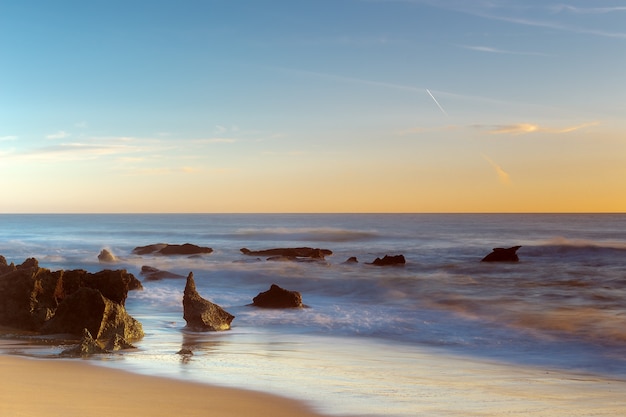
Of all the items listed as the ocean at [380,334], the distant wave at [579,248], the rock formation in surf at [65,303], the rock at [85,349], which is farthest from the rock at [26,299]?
the distant wave at [579,248]

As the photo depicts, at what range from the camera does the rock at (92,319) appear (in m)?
14.8

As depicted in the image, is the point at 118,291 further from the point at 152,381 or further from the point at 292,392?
the point at 292,392

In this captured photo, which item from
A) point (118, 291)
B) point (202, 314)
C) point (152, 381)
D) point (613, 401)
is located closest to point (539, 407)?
point (613, 401)

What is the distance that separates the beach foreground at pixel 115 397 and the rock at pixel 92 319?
3.68 metres

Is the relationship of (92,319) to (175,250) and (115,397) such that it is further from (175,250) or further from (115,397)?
(175,250)

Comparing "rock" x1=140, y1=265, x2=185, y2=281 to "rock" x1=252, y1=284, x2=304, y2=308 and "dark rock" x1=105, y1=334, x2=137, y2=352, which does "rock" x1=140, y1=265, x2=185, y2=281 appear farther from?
"dark rock" x1=105, y1=334, x2=137, y2=352

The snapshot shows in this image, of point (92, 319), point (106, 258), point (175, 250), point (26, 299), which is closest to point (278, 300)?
point (92, 319)

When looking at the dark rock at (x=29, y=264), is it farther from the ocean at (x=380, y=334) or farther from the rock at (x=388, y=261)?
the rock at (x=388, y=261)

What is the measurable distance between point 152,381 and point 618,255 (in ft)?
171

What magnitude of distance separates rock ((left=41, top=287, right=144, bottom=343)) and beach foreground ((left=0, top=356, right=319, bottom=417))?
3.68 m

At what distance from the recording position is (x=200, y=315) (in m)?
17.0

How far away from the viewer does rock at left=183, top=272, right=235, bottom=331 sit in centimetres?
1698

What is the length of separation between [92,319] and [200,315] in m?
2.91

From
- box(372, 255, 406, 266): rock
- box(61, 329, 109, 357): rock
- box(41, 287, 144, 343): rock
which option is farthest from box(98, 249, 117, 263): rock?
box(61, 329, 109, 357): rock
